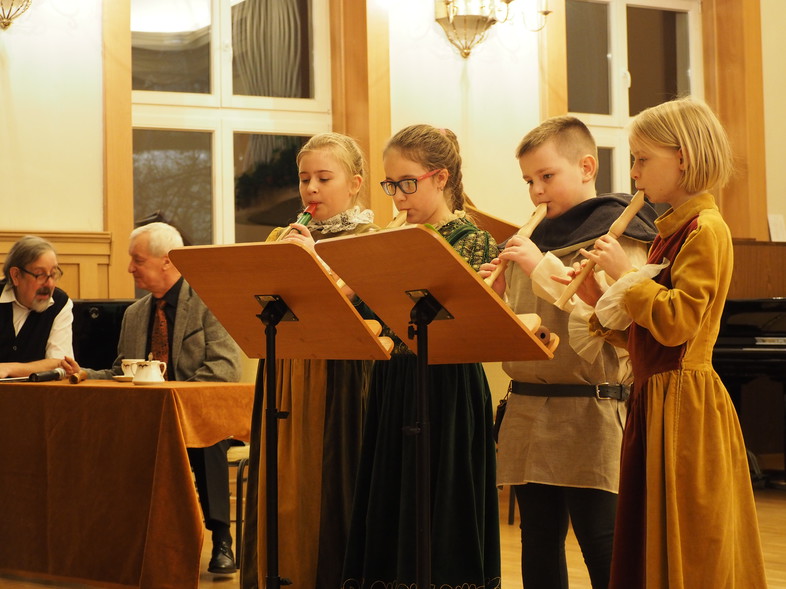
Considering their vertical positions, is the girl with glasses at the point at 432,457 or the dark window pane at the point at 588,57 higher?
the dark window pane at the point at 588,57

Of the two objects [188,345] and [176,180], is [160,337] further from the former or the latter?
[176,180]

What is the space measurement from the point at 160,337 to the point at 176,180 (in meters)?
2.09

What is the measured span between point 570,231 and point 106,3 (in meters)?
3.75

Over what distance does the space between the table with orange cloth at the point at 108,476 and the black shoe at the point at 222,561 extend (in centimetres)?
55

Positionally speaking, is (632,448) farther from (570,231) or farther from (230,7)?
(230,7)

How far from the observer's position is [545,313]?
2.24m

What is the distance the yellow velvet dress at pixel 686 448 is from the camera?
180 centimetres

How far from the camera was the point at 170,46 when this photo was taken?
5.61 m

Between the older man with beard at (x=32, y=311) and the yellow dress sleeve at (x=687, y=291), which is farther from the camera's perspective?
the older man with beard at (x=32, y=311)

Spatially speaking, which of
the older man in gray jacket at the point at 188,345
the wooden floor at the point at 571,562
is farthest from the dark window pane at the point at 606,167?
the older man in gray jacket at the point at 188,345

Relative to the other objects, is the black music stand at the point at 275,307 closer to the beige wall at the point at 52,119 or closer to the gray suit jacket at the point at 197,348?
the gray suit jacket at the point at 197,348

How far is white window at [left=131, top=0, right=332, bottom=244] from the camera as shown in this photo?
18.3 feet

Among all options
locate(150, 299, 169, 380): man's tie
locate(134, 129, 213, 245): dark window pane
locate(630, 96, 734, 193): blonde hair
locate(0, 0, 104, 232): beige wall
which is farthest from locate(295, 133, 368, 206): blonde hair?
locate(134, 129, 213, 245): dark window pane

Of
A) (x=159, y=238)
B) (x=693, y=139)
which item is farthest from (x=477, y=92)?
(x=693, y=139)
